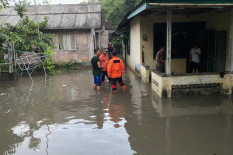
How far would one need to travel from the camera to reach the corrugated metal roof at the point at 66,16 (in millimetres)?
16141

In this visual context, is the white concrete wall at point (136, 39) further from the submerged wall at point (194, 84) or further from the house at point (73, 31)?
the house at point (73, 31)

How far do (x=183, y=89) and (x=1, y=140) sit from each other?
17.4 ft

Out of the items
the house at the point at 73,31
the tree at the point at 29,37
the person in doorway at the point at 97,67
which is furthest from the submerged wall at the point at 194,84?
the house at the point at 73,31

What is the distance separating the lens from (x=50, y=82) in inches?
A: 432

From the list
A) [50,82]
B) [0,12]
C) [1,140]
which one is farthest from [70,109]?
[0,12]

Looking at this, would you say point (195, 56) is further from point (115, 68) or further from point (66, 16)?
point (66, 16)

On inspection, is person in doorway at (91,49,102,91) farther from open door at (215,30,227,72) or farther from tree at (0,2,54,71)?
tree at (0,2,54,71)

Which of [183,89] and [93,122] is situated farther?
[183,89]

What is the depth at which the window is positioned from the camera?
16.5 metres

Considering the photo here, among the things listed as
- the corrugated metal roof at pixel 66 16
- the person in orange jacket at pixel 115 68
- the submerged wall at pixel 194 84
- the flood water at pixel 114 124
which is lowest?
the flood water at pixel 114 124

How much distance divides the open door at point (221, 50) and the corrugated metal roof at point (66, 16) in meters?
8.64

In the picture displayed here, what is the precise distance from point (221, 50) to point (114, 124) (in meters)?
6.45

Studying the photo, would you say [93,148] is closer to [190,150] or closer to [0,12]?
[190,150]

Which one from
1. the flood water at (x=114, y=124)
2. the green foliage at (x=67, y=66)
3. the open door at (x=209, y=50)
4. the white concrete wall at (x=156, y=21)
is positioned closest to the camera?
the flood water at (x=114, y=124)
